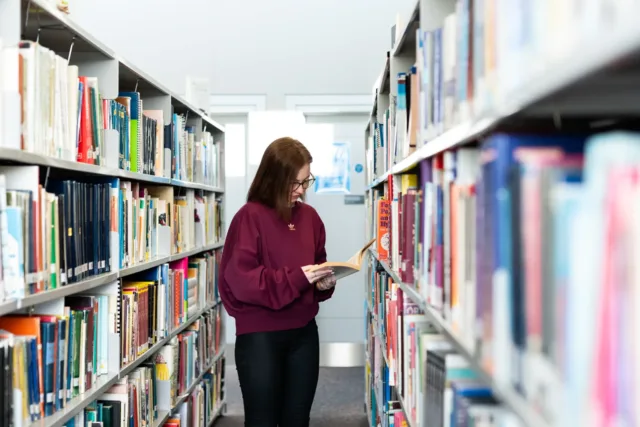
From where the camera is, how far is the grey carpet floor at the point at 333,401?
395 centimetres

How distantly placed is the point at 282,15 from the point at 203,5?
71 cm

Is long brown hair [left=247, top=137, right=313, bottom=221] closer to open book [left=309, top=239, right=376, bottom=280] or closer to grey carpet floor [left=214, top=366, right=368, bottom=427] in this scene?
open book [left=309, top=239, right=376, bottom=280]

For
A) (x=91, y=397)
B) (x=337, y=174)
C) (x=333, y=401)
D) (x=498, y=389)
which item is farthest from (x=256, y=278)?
(x=337, y=174)

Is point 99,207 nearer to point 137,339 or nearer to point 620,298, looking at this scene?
point 137,339

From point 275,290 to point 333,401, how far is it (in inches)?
94.8

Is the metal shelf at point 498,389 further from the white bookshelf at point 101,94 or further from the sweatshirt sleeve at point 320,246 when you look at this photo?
the sweatshirt sleeve at point 320,246

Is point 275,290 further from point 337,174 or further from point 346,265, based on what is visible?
point 337,174

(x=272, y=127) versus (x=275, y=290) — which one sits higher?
(x=272, y=127)

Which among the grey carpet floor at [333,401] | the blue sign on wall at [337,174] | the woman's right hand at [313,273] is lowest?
the grey carpet floor at [333,401]

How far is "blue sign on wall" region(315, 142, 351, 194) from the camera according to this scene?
558 cm

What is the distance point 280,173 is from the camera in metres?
2.32

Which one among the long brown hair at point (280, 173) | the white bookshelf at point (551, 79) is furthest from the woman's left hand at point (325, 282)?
the white bookshelf at point (551, 79)

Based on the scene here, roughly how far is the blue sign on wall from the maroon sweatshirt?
10.3ft

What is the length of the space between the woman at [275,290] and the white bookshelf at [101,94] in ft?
1.44
